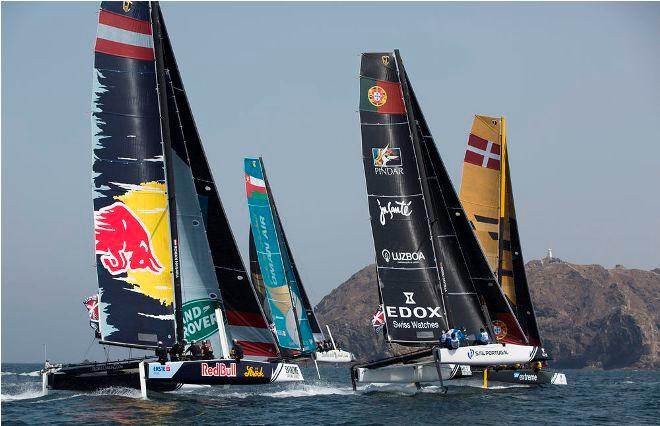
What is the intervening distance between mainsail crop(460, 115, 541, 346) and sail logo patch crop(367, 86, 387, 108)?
36.6ft

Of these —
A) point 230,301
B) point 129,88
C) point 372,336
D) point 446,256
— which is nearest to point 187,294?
point 230,301

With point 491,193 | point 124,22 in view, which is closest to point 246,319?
point 124,22

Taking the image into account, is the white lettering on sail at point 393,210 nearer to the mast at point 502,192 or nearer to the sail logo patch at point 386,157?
the sail logo patch at point 386,157

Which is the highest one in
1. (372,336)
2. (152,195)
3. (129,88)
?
(129,88)

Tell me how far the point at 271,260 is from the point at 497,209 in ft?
36.8

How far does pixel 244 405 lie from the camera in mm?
29078

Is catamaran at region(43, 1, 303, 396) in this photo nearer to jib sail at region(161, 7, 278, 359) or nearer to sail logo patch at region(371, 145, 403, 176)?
jib sail at region(161, 7, 278, 359)

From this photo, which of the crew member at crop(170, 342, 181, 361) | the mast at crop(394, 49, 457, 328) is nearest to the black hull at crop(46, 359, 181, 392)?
the crew member at crop(170, 342, 181, 361)

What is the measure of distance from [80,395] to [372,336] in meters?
100

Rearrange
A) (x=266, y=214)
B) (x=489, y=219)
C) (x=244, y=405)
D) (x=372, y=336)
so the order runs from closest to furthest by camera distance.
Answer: (x=244, y=405) < (x=489, y=219) < (x=266, y=214) < (x=372, y=336)

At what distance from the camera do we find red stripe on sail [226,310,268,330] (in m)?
32.4

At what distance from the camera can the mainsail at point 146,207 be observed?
30.3 metres

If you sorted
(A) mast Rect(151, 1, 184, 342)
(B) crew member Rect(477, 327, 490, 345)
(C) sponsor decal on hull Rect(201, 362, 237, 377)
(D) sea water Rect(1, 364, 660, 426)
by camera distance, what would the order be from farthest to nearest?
(B) crew member Rect(477, 327, 490, 345), (A) mast Rect(151, 1, 184, 342), (C) sponsor decal on hull Rect(201, 362, 237, 377), (D) sea water Rect(1, 364, 660, 426)

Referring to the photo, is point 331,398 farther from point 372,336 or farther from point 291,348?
point 372,336
